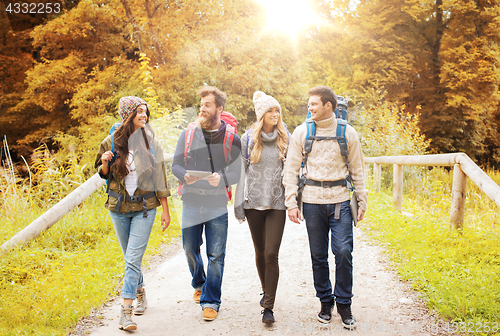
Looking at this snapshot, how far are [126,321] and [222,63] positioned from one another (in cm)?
1712

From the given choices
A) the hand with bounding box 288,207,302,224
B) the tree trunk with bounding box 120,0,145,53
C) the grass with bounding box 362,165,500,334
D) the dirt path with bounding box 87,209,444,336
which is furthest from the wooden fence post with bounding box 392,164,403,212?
the tree trunk with bounding box 120,0,145,53

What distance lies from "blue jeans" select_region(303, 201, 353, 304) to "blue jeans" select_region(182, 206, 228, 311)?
0.76 meters

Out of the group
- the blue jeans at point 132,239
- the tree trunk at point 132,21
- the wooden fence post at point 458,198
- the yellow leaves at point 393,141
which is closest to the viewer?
the blue jeans at point 132,239

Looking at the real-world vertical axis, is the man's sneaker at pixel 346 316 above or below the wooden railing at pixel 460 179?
below

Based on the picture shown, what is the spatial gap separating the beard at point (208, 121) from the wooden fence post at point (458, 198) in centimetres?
319

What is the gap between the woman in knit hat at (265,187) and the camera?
3039mm

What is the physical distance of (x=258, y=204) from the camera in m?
3.05

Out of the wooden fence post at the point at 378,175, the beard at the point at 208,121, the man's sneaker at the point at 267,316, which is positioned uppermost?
the beard at the point at 208,121

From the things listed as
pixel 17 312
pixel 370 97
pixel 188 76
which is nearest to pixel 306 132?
pixel 17 312

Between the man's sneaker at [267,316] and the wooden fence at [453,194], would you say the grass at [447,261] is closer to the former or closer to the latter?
the wooden fence at [453,194]

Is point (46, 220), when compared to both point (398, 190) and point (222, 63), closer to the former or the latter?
point (398, 190)

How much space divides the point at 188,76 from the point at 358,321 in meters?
15.3

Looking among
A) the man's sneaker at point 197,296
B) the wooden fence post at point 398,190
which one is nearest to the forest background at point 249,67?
the wooden fence post at point 398,190

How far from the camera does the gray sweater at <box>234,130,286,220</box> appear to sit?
3.06 meters
